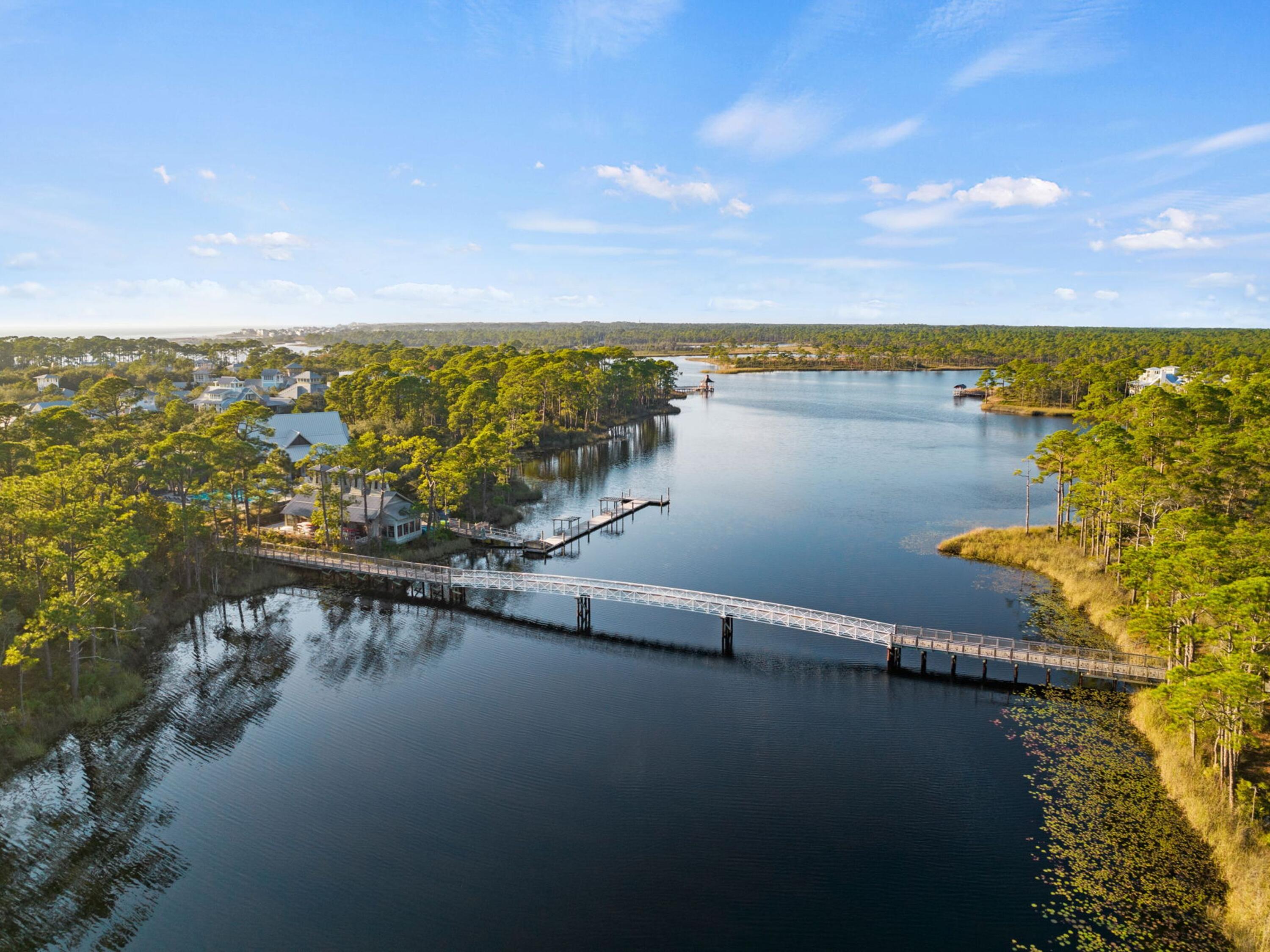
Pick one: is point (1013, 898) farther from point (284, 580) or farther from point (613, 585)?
point (284, 580)

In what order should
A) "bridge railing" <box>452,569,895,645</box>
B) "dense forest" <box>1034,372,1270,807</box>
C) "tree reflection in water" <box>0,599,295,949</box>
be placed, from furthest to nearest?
"bridge railing" <box>452,569,895,645</box>
"dense forest" <box>1034,372,1270,807</box>
"tree reflection in water" <box>0,599,295,949</box>

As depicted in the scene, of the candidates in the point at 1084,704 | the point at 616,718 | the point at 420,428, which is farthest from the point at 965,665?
the point at 420,428

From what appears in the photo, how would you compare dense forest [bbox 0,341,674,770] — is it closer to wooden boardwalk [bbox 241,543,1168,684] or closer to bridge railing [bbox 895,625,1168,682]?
wooden boardwalk [bbox 241,543,1168,684]

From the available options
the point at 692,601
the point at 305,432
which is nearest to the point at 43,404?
the point at 305,432

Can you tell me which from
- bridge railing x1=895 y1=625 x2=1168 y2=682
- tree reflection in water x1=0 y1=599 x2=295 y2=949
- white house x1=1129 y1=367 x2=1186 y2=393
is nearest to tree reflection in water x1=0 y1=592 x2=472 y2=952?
tree reflection in water x1=0 y1=599 x2=295 y2=949

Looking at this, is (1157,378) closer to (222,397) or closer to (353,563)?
(353,563)
